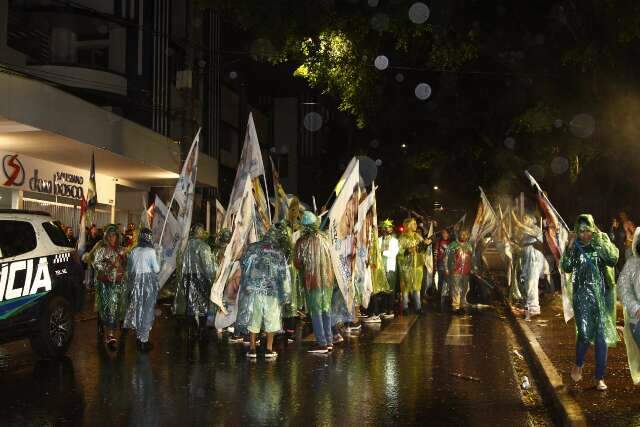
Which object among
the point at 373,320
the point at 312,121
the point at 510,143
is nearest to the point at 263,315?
the point at 373,320

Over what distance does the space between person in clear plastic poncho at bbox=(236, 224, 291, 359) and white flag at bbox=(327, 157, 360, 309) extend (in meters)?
1.36

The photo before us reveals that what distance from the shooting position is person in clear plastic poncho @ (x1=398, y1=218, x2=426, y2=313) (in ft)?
53.9

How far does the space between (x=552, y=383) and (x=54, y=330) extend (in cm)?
619

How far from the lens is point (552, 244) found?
34.4ft

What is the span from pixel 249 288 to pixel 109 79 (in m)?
18.0

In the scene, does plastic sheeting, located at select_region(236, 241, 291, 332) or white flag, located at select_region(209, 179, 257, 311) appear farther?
white flag, located at select_region(209, 179, 257, 311)

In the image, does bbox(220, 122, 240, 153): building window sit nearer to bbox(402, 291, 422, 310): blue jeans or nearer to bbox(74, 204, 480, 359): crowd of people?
bbox(402, 291, 422, 310): blue jeans

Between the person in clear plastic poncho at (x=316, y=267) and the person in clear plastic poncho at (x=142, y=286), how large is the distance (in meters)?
2.05

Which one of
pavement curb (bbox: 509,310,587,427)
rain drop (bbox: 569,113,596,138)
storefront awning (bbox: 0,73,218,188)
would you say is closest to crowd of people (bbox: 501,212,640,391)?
pavement curb (bbox: 509,310,587,427)

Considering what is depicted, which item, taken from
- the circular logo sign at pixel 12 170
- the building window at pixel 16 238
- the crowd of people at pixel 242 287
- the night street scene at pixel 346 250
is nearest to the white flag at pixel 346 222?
the night street scene at pixel 346 250

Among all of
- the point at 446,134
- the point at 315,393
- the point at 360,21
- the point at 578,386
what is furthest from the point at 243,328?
the point at 446,134

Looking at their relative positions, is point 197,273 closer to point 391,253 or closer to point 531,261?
point 391,253

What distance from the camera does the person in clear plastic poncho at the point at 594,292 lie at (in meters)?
7.64

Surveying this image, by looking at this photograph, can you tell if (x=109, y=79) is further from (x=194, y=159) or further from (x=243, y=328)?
(x=243, y=328)
